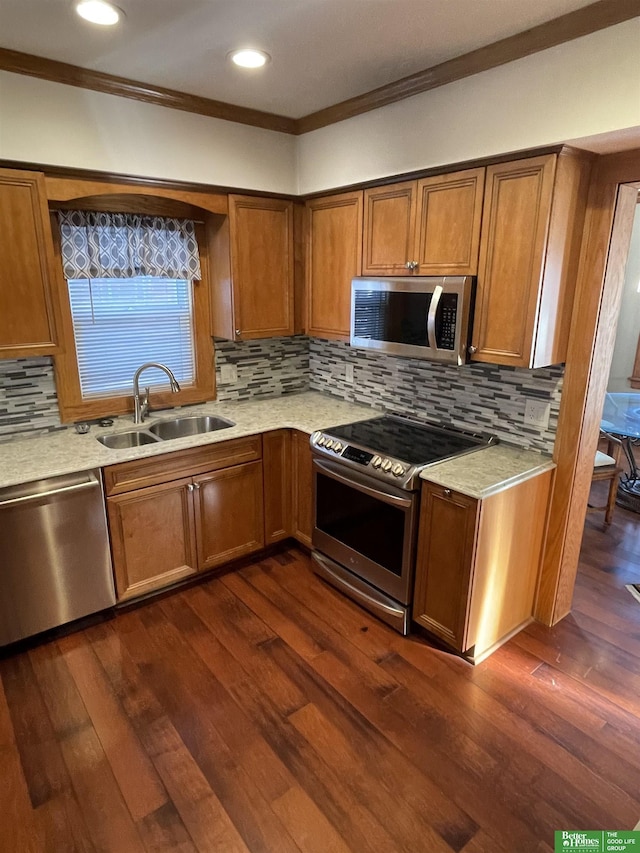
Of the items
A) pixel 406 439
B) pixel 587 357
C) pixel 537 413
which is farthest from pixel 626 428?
pixel 406 439

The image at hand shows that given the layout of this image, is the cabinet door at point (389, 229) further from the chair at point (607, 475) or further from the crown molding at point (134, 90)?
the chair at point (607, 475)

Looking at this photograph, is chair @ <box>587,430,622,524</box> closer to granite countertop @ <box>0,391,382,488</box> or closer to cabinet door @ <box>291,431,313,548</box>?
granite countertop @ <box>0,391,382,488</box>

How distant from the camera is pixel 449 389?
2.85 m

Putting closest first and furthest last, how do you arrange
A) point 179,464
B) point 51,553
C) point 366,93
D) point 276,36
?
point 276,36, point 51,553, point 366,93, point 179,464

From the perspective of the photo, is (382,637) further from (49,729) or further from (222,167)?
(222,167)

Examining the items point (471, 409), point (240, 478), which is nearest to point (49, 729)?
point (240, 478)

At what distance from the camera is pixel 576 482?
2.39m

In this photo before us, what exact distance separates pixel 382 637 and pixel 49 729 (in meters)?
1.47

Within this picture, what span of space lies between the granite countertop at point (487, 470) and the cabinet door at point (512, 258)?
1.57 ft

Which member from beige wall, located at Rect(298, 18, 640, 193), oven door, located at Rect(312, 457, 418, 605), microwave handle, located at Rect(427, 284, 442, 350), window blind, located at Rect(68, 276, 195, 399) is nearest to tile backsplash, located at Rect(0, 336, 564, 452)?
window blind, located at Rect(68, 276, 195, 399)

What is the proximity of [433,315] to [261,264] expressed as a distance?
125 cm

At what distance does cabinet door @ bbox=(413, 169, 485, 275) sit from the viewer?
2.22 m

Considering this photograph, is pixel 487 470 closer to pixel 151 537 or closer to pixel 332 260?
pixel 332 260

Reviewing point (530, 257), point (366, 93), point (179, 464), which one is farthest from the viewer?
point (179, 464)
